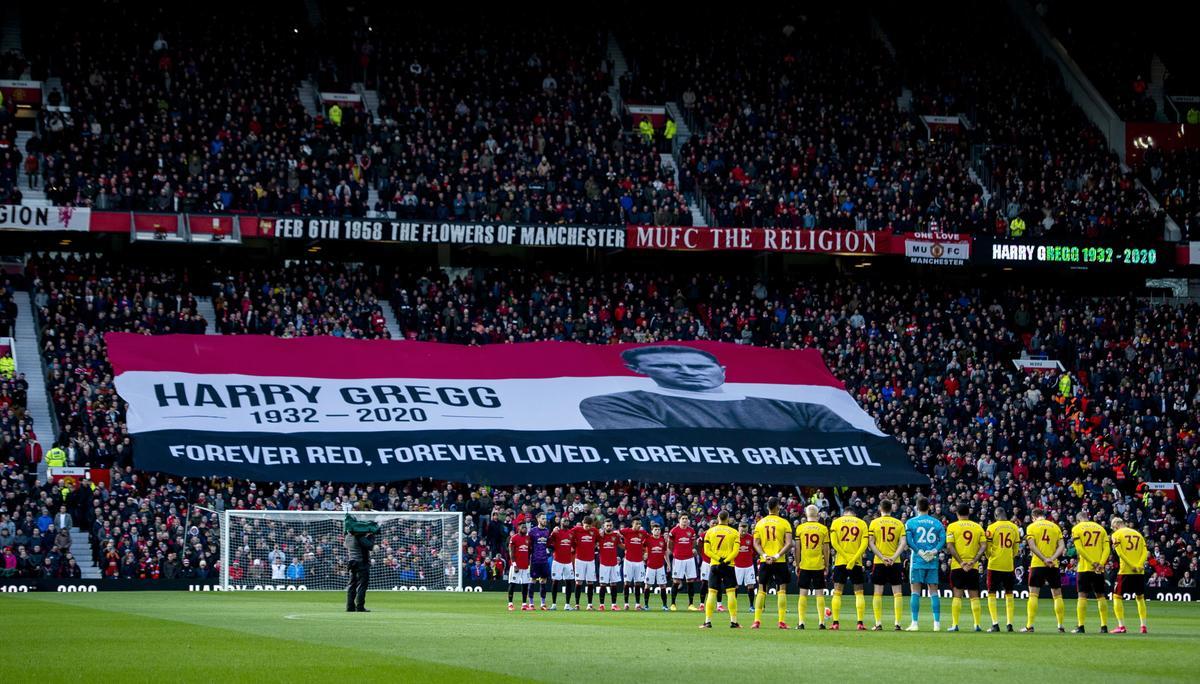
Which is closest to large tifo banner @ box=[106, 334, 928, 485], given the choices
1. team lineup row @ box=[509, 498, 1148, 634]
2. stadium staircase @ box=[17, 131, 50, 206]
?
stadium staircase @ box=[17, 131, 50, 206]

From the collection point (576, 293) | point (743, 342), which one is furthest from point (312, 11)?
point (743, 342)

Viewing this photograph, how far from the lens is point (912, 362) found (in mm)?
56875

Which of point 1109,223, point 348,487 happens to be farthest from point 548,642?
point 1109,223

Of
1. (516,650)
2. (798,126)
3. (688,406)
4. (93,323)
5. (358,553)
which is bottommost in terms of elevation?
(516,650)

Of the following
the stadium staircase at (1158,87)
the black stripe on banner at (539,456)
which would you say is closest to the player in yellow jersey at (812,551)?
the black stripe on banner at (539,456)

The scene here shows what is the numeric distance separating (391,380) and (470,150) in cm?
1103

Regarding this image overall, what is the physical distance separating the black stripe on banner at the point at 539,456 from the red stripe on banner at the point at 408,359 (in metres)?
3.00

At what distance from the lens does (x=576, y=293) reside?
58.7 metres

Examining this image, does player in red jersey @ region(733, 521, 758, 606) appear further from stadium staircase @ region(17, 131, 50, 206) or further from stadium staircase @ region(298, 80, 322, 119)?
stadium staircase @ region(298, 80, 322, 119)

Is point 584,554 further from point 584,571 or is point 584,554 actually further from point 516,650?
point 516,650

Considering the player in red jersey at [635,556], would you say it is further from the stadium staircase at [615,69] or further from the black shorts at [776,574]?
the stadium staircase at [615,69]

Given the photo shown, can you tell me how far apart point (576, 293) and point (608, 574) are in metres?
25.2

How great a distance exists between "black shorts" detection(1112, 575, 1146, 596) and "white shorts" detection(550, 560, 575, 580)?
11461 millimetres

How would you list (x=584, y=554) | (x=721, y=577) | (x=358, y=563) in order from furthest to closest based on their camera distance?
(x=584, y=554)
(x=358, y=563)
(x=721, y=577)
